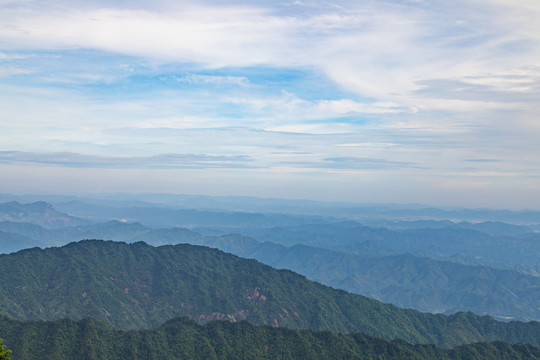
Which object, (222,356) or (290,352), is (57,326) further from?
(290,352)

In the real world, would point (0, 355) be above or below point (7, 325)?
above

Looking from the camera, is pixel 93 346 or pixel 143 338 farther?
pixel 143 338

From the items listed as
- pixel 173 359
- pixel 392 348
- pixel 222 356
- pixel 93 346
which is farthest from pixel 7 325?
pixel 392 348

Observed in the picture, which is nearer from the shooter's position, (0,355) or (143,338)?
(0,355)

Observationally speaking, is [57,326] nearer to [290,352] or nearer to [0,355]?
[290,352]

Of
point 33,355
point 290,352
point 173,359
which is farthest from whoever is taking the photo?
point 290,352

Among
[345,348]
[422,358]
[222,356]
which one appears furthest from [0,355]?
[422,358]

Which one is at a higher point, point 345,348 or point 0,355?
point 0,355

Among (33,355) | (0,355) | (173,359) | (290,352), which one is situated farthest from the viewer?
(290,352)

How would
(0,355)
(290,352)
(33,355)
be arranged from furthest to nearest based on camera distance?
1. (290,352)
2. (33,355)
3. (0,355)
